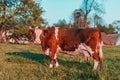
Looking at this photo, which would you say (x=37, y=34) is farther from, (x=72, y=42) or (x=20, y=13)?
(x=20, y=13)

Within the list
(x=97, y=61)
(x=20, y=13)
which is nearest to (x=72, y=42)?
(x=97, y=61)

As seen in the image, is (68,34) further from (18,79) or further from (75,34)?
(18,79)

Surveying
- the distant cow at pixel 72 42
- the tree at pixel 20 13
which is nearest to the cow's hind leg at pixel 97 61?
the distant cow at pixel 72 42

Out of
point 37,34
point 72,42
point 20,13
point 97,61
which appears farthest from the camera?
point 20,13

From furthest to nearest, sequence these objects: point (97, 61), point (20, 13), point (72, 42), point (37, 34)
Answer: point (20, 13), point (37, 34), point (72, 42), point (97, 61)

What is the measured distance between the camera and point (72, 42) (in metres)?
11.8

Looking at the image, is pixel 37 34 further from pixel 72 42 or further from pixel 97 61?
pixel 97 61

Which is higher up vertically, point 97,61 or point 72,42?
point 72,42

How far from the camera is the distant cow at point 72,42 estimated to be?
36.6 feet

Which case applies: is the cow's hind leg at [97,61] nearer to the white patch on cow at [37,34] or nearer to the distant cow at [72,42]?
the distant cow at [72,42]

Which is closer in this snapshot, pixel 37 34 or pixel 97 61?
pixel 97 61

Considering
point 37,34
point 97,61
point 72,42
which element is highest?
point 37,34

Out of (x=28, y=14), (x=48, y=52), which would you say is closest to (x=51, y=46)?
(x=48, y=52)

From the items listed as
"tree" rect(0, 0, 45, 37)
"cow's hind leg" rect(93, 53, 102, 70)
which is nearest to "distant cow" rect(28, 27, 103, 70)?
"cow's hind leg" rect(93, 53, 102, 70)
